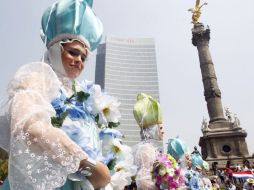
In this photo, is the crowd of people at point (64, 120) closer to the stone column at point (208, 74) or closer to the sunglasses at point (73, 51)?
the sunglasses at point (73, 51)

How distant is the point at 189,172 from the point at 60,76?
4.55 meters

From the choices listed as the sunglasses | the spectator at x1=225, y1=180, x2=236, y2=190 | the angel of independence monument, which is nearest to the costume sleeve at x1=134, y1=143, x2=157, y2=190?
the sunglasses

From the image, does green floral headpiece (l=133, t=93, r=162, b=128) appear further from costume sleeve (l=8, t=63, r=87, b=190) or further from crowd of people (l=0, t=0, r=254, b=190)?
costume sleeve (l=8, t=63, r=87, b=190)

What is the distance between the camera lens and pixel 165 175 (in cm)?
395

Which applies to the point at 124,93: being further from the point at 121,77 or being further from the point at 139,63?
the point at 139,63

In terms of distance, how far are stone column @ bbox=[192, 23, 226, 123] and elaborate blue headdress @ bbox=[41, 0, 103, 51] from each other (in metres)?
25.3

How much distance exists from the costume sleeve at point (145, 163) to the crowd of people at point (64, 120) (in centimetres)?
182

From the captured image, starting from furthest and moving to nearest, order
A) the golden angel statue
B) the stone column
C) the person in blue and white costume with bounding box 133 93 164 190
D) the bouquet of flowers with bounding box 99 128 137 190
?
the golden angel statue → the stone column → the person in blue and white costume with bounding box 133 93 164 190 → the bouquet of flowers with bounding box 99 128 137 190

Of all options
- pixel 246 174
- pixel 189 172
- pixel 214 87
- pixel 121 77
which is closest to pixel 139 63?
pixel 121 77

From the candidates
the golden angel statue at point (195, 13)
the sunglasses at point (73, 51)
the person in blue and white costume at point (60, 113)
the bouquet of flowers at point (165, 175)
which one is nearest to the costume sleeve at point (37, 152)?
the person in blue and white costume at point (60, 113)

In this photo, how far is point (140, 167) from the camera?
4.16 meters

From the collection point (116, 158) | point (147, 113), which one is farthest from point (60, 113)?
point (147, 113)

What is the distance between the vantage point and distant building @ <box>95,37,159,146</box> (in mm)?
78625

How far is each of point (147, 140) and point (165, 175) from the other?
2.26 feet
